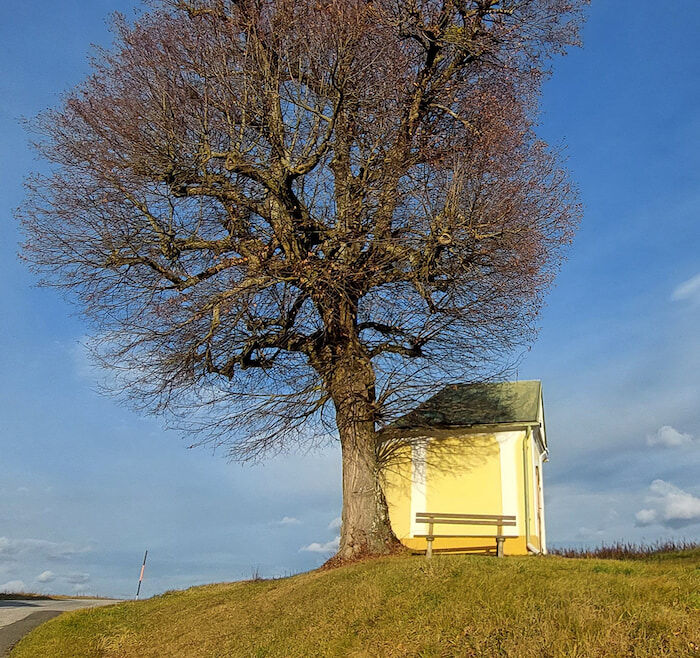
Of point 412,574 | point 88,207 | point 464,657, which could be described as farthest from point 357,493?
point 88,207

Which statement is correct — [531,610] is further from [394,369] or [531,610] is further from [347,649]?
[394,369]

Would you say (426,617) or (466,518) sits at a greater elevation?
(466,518)

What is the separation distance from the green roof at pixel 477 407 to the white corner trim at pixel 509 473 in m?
0.45

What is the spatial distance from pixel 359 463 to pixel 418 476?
11.4ft

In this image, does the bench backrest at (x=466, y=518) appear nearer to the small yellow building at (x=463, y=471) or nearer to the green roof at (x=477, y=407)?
the small yellow building at (x=463, y=471)

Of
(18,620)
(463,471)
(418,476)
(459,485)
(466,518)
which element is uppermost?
(463,471)

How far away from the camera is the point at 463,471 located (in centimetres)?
1909

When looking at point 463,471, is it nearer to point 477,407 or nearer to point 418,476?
point 418,476

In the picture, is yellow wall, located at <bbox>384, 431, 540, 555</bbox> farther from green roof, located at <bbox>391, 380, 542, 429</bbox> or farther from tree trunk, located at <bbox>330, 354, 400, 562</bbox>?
tree trunk, located at <bbox>330, 354, 400, 562</bbox>

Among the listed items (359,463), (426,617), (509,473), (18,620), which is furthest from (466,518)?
(18,620)

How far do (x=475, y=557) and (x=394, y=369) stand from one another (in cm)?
489

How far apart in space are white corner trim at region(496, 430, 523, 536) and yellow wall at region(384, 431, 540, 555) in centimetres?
3

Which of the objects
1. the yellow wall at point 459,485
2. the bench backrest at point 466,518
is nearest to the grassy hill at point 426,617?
the bench backrest at point 466,518

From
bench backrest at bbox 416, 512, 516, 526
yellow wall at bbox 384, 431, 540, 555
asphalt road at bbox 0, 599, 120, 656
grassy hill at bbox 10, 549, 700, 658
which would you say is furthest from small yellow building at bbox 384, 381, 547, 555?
asphalt road at bbox 0, 599, 120, 656
